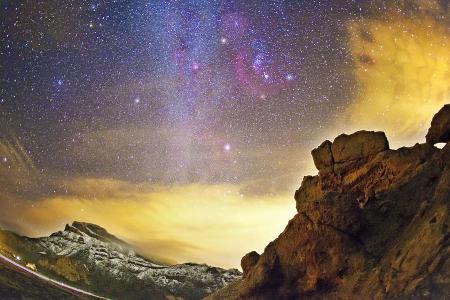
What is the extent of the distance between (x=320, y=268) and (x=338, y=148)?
21.2m

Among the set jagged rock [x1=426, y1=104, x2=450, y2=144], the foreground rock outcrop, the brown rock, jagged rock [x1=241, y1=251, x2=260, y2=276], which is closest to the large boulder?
the foreground rock outcrop

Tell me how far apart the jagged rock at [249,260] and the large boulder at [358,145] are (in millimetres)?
19852

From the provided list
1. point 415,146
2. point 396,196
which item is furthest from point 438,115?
point 396,196

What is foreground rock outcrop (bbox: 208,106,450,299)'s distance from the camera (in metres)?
41.5

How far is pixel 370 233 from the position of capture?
51.4 m

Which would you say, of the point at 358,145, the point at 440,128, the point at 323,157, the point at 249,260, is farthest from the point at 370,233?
the point at 249,260

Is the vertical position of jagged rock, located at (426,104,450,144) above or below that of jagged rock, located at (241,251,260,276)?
above

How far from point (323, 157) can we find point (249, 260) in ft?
67.3

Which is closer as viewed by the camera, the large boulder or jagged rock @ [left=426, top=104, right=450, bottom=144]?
jagged rock @ [left=426, top=104, right=450, bottom=144]

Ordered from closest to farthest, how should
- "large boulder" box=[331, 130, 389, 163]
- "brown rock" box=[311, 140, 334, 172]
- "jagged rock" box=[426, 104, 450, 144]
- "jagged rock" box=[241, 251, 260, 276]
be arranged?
"jagged rock" box=[426, 104, 450, 144] < "large boulder" box=[331, 130, 389, 163] < "jagged rock" box=[241, 251, 260, 276] < "brown rock" box=[311, 140, 334, 172]

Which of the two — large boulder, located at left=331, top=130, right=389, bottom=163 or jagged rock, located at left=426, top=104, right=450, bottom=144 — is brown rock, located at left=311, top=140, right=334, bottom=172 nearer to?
large boulder, located at left=331, top=130, right=389, bottom=163

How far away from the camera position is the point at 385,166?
190 ft

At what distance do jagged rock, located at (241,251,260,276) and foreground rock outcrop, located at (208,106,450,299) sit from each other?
226 mm

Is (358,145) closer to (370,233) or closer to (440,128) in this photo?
(440,128)
